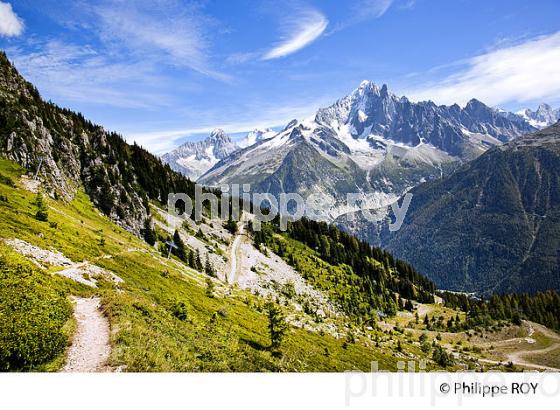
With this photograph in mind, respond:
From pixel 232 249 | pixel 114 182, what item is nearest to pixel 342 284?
pixel 232 249

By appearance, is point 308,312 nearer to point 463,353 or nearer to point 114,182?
point 463,353

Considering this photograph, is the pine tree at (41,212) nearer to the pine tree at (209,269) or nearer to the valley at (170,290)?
the valley at (170,290)

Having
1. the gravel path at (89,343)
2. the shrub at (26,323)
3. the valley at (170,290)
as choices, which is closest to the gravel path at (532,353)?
the valley at (170,290)

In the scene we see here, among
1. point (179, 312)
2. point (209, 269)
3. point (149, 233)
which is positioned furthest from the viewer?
point (149, 233)

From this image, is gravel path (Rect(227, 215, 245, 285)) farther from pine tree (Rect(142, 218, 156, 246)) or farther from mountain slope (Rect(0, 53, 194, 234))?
mountain slope (Rect(0, 53, 194, 234))

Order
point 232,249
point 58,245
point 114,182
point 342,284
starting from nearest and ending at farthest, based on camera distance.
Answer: point 58,245 → point 114,182 → point 232,249 → point 342,284

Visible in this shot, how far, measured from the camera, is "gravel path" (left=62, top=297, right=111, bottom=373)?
2141 centimetres

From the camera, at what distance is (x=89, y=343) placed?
938 inches

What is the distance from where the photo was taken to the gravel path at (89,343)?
21.4 m

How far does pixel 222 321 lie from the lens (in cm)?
4856

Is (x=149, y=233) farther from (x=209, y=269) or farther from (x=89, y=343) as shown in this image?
(x=89, y=343)

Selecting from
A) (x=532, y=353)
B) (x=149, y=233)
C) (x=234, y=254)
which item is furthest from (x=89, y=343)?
(x=532, y=353)
